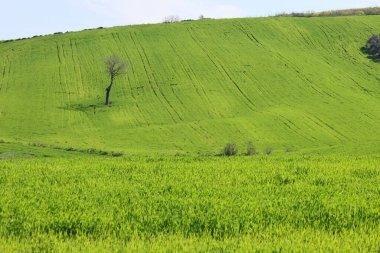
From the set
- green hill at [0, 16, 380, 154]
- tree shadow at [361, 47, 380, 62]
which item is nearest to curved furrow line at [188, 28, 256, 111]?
green hill at [0, 16, 380, 154]

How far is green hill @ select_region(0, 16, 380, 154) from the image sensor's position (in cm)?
6353

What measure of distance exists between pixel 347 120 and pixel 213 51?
38.9 meters

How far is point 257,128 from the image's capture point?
66750mm

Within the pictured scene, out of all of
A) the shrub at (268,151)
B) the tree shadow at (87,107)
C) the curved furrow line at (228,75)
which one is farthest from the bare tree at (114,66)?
the shrub at (268,151)

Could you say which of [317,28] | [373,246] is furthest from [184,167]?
[317,28]

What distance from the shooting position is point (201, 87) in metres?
84.1

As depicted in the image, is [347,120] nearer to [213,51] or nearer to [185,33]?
[213,51]

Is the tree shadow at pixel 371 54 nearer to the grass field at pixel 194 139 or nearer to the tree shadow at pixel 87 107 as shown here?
the grass field at pixel 194 139

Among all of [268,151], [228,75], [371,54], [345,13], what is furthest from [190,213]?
[345,13]

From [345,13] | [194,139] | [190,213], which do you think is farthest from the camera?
[345,13]

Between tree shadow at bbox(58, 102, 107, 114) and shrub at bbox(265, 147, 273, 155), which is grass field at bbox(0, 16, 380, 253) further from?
shrub at bbox(265, 147, 273, 155)

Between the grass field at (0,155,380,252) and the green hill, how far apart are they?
132 ft

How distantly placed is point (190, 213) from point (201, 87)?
7457cm

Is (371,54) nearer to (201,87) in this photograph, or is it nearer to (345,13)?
(345,13)
